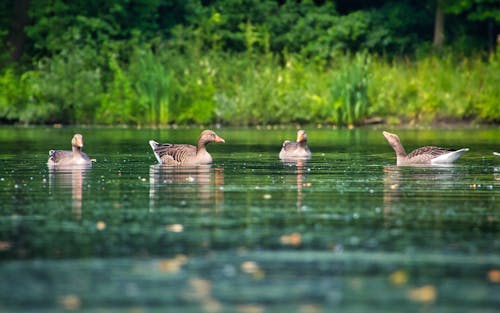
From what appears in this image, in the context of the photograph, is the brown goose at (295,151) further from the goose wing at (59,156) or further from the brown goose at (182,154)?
the goose wing at (59,156)

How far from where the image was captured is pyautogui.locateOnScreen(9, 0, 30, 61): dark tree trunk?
5334 centimetres

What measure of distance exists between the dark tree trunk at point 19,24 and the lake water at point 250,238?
3096 centimetres

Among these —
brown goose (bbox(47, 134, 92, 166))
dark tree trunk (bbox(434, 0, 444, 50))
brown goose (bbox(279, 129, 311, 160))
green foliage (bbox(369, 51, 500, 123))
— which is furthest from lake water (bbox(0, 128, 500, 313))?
dark tree trunk (bbox(434, 0, 444, 50))

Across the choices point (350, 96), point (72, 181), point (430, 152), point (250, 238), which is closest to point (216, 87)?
point (350, 96)

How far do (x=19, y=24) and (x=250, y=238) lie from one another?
138 feet

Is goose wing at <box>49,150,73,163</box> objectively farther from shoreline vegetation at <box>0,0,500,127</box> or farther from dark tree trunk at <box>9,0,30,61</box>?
dark tree trunk at <box>9,0,30,61</box>

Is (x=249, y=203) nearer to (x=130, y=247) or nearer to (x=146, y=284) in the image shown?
(x=130, y=247)

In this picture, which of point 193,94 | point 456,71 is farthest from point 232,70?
point 456,71

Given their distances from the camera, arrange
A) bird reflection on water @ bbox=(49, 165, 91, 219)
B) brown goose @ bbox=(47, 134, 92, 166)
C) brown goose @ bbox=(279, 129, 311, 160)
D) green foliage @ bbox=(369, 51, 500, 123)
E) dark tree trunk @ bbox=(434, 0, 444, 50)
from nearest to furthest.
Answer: bird reflection on water @ bbox=(49, 165, 91, 219), brown goose @ bbox=(47, 134, 92, 166), brown goose @ bbox=(279, 129, 311, 160), green foliage @ bbox=(369, 51, 500, 123), dark tree trunk @ bbox=(434, 0, 444, 50)

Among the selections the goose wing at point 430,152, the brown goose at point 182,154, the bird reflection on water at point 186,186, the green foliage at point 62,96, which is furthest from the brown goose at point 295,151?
the green foliage at point 62,96

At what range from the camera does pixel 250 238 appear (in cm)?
1278

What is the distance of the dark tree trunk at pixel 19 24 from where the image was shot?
175 feet

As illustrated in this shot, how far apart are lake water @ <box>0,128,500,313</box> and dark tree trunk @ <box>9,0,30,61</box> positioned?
3096 cm

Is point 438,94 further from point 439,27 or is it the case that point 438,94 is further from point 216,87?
point 439,27
